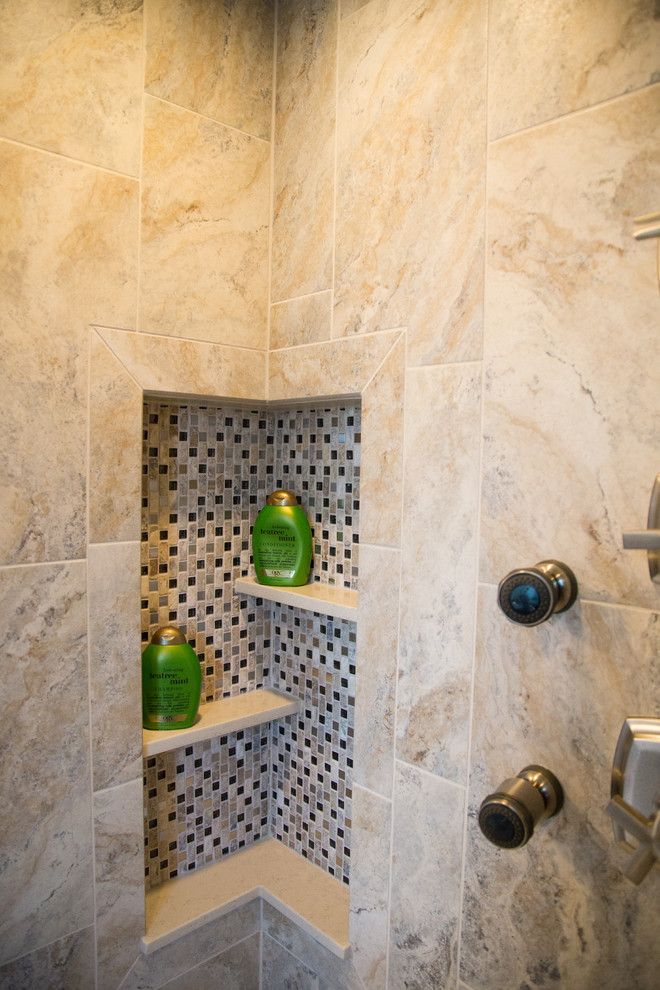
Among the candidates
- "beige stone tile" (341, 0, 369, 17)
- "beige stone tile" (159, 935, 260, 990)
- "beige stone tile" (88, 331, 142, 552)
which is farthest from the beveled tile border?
"beige stone tile" (341, 0, 369, 17)

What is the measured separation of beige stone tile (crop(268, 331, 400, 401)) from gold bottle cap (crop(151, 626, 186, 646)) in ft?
1.60

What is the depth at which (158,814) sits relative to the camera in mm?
1294

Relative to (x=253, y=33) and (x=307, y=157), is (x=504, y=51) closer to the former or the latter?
(x=307, y=157)

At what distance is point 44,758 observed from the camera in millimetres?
1022

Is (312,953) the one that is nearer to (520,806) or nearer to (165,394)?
(520,806)

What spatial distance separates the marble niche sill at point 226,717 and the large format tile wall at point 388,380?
0.08 m

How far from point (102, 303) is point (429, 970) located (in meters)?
1.17

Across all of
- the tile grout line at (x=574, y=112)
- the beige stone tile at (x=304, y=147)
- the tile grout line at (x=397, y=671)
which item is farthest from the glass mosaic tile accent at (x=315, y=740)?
the tile grout line at (x=574, y=112)

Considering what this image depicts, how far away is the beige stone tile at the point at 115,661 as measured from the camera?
107 cm

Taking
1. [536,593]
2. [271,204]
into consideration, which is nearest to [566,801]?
[536,593]

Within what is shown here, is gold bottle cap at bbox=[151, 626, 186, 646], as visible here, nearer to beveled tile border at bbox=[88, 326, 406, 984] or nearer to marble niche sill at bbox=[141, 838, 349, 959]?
beveled tile border at bbox=[88, 326, 406, 984]

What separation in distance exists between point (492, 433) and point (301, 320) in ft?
1.56

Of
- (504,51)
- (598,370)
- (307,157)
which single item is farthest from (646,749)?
(307,157)

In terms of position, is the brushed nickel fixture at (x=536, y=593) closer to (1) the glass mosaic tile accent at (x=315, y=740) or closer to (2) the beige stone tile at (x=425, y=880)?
(2) the beige stone tile at (x=425, y=880)
